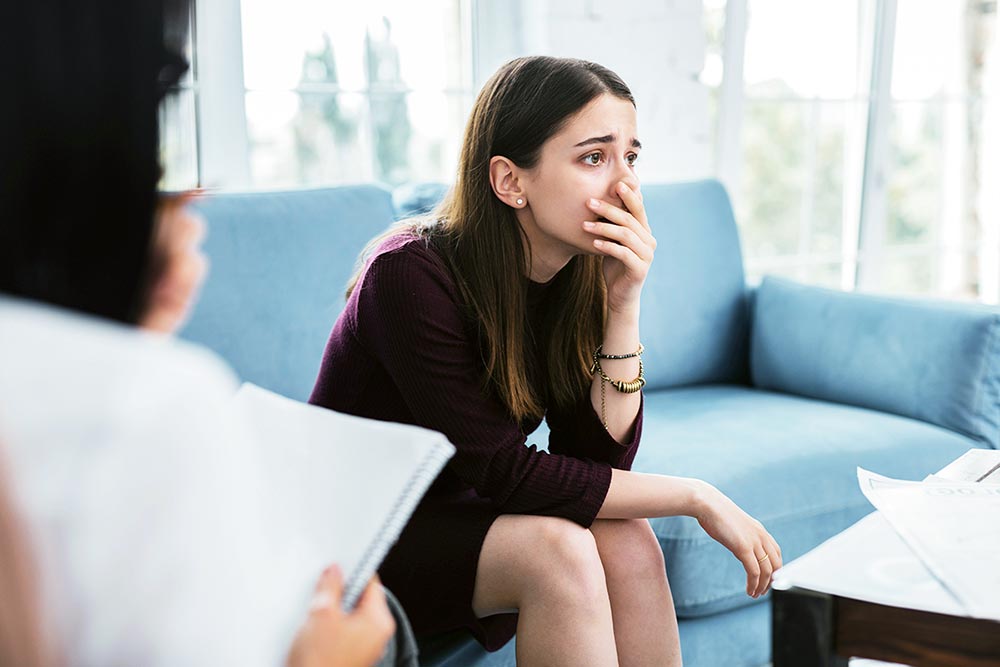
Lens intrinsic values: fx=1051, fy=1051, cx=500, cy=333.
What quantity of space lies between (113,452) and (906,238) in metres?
4.00

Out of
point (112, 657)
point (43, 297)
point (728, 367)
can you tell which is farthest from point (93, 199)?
point (728, 367)

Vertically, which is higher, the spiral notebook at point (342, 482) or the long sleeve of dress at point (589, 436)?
the spiral notebook at point (342, 482)

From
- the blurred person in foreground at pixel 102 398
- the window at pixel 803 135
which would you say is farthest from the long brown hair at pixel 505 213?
the window at pixel 803 135

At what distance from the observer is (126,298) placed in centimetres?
57

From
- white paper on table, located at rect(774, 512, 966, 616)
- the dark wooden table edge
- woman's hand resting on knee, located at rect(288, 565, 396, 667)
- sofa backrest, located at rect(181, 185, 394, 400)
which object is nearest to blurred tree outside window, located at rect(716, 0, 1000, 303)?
sofa backrest, located at rect(181, 185, 394, 400)

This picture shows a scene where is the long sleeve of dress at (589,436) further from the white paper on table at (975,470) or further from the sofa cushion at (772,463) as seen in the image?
the white paper on table at (975,470)

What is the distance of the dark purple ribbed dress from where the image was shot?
136 cm

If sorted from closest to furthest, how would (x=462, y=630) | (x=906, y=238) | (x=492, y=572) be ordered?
(x=492, y=572), (x=462, y=630), (x=906, y=238)

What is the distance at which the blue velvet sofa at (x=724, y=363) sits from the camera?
71.6 inches

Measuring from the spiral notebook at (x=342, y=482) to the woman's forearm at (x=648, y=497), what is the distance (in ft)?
2.11

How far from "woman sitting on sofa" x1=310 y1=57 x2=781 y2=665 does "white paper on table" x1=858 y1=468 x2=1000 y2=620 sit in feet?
0.88

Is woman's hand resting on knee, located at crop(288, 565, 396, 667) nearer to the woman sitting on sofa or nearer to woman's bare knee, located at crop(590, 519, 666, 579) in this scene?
the woman sitting on sofa

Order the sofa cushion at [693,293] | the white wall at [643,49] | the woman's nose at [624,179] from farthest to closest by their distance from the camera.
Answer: the white wall at [643,49] → the sofa cushion at [693,293] → the woman's nose at [624,179]

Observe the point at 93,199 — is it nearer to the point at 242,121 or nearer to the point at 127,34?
the point at 127,34
